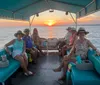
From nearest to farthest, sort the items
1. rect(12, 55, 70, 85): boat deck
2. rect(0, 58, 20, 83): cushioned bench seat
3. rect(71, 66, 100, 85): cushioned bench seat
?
1. rect(71, 66, 100, 85): cushioned bench seat
2. rect(0, 58, 20, 83): cushioned bench seat
3. rect(12, 55, 70, 85): boat deck

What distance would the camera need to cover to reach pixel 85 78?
3.30m

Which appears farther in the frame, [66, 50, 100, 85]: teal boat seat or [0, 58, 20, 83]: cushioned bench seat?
[0, 58, 20, 83]: cushioned bench seat

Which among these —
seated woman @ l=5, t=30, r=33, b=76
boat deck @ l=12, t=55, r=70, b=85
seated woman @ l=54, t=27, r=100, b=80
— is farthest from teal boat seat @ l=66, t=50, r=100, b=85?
seated woman @ l=5, t=30, r=33, b=76

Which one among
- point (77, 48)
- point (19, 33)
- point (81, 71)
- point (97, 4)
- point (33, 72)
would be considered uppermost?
point (97, 4)

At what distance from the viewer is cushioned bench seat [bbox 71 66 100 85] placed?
127 inches

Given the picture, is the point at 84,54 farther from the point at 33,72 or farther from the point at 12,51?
the point at 12,51

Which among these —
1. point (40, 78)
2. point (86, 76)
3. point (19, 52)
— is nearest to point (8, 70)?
point (40, 78)

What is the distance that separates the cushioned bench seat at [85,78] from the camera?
3225mm

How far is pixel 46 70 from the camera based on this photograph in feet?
17.8

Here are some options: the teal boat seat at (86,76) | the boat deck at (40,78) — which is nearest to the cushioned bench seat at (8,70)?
the boat deck at (40,78)

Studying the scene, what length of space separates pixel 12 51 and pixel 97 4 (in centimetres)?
266

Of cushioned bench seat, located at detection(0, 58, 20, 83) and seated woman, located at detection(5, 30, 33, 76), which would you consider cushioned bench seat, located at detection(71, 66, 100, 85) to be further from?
seated woman, located at detection(5, 30, 33, 76)

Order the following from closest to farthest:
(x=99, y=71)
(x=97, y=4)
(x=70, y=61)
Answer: (x=99, y=71) < (x=70, y=61) < (x=97, y=4)

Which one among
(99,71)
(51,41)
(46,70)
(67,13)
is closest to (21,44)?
(46,70)
